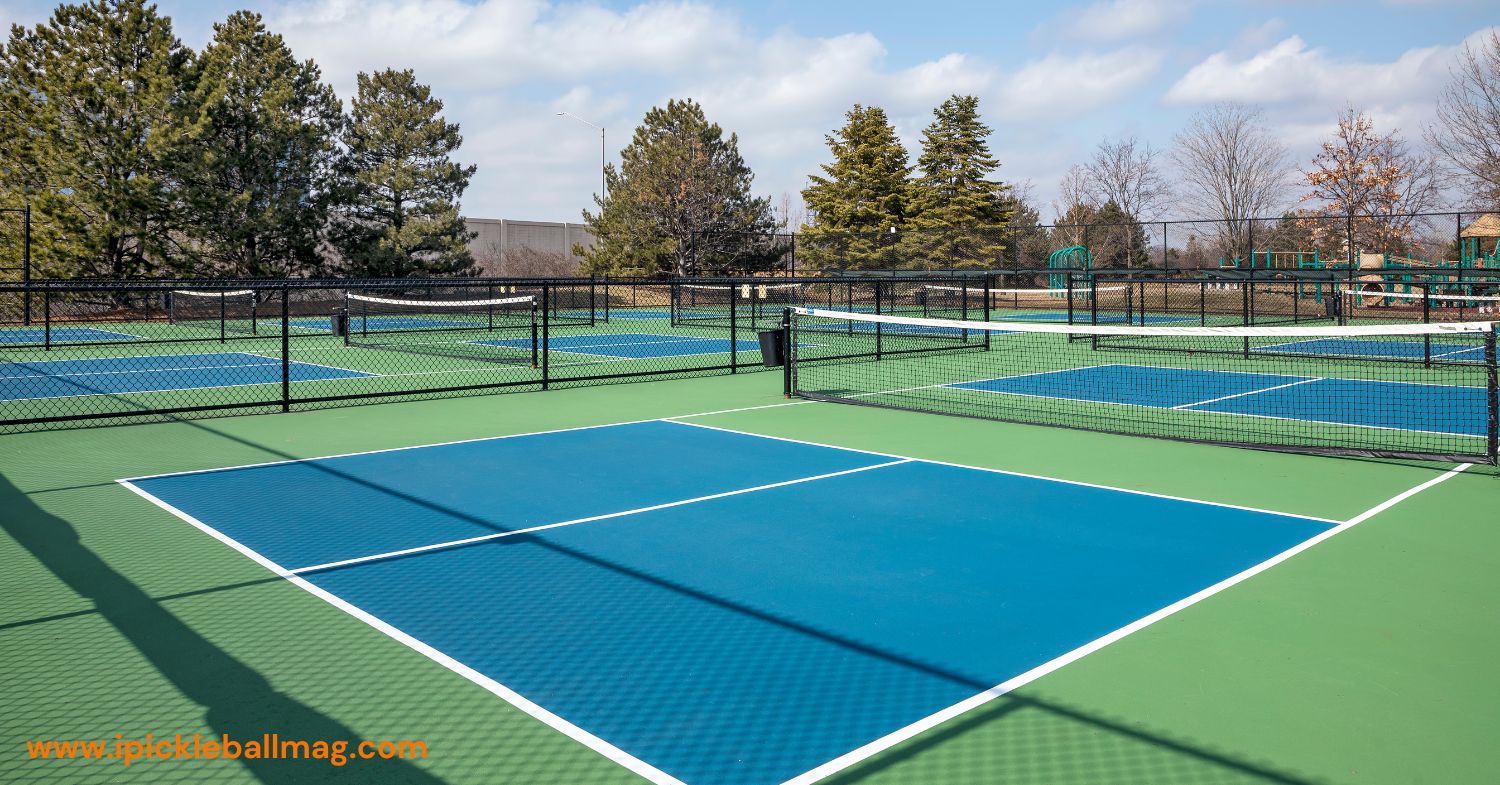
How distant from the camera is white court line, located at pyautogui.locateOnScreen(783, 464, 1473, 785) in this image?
13.0ft

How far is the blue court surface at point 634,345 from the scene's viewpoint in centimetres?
2266

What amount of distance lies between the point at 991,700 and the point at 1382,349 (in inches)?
851

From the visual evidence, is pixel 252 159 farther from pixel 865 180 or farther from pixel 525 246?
pixel 865 180

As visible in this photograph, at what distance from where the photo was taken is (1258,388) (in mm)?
15844

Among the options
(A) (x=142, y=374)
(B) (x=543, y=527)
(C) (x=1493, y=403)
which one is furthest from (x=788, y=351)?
(A) (x=142, y=374)

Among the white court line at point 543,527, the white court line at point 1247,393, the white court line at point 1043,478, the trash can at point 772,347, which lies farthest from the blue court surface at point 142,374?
the white court line at point 1247,393

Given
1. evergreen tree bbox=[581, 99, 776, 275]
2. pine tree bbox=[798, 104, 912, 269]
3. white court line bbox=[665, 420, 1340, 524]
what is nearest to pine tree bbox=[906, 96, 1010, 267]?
pine tree bbox=[798, 104, 912, 269]

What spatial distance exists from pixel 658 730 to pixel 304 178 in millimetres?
43950

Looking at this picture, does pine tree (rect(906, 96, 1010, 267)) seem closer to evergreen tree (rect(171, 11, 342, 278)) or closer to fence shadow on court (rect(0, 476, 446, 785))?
evergreen tree (rect(171, 11, 342, 278))

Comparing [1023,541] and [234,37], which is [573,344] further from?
[234,37]

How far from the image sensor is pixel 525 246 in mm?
60719

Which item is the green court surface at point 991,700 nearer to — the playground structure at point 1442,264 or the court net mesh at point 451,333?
the court net mesh at point 451,333

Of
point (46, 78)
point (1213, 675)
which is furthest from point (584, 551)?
point (46, 78)

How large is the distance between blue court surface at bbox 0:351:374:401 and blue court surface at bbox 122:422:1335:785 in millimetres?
7994
